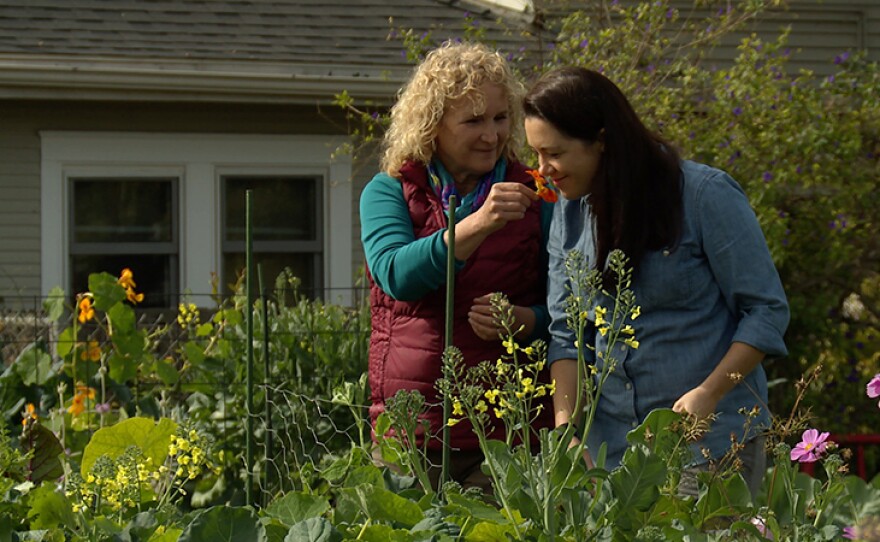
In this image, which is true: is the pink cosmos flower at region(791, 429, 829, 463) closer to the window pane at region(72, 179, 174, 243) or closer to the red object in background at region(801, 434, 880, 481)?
the red object in background at region(801, 434, 880, 481)

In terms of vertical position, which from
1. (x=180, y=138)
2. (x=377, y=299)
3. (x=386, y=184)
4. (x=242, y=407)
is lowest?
(x=242, y=407)

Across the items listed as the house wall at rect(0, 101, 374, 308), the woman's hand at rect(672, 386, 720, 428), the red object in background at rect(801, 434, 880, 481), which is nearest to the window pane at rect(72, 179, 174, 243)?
the house wall at rect(0, 101, 374, 308)

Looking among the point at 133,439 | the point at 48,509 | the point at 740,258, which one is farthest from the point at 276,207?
the point at 48,509

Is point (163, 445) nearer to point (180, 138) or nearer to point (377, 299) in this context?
point (377, 299)

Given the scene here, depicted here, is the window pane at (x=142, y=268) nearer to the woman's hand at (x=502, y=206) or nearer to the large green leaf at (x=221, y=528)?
the woman's hand at (x=502, y=206)

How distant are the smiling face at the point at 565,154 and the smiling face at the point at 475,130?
30 centimetres

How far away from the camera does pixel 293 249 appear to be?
8.68 meters

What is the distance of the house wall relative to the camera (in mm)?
8297

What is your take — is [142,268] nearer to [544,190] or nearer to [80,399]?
[80,399]

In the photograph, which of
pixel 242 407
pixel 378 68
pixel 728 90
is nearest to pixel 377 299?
pixel 242 407

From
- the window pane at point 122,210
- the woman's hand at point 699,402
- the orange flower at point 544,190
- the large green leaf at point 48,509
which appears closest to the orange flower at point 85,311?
the orange flower at point 544,190

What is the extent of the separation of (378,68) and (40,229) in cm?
228

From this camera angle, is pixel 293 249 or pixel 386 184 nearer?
pixel 386 184

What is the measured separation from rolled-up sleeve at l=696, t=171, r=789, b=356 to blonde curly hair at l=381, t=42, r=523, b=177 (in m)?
0.60
